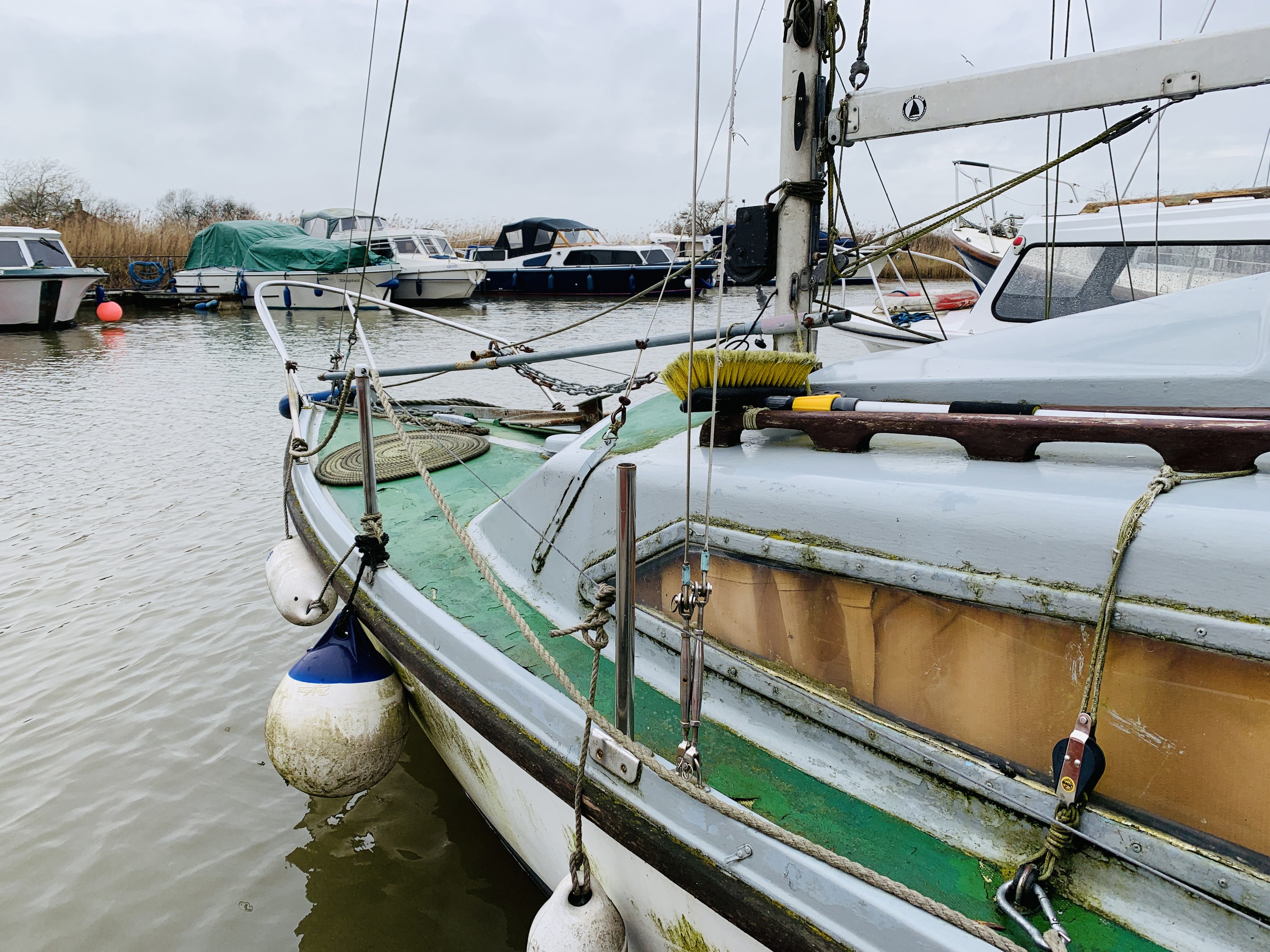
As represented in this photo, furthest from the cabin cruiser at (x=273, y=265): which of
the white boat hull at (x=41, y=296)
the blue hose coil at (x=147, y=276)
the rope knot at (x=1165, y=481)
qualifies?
the rope knot at (x=1165, y=481)

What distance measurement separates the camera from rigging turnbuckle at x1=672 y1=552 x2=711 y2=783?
1690 millimetres

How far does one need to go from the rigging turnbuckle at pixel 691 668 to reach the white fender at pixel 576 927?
455mm

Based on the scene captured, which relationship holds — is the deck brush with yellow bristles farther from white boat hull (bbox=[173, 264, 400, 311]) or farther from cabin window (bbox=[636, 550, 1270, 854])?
white boat hull (bbox=[173, 264, 400, 311])

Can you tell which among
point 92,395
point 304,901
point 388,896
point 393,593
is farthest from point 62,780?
point 92,395

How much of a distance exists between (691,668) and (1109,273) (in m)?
7.02

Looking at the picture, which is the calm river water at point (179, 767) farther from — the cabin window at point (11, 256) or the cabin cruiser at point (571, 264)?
the cabin cruiser at point (571, 264)

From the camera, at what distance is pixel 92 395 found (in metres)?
12.3

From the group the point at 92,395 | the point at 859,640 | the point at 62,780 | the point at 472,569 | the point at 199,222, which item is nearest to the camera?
the point at 859,640

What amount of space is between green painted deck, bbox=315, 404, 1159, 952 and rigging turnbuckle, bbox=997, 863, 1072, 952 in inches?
0.7

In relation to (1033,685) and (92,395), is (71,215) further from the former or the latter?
(1033,685)

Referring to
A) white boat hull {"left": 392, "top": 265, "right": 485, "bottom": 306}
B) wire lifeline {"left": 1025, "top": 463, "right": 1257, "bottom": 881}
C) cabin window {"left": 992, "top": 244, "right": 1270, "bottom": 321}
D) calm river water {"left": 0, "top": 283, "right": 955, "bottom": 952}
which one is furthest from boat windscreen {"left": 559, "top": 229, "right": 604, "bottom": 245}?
wire lifeline {"left": 1025, "top": 463, "right": 1257, "bottom": 881}

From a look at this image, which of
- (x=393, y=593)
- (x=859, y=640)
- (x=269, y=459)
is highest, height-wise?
(x=859, y=640)

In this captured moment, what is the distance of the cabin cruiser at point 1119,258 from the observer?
21.5ft

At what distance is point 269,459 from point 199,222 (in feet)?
99.3
